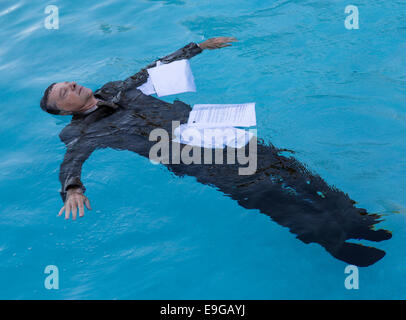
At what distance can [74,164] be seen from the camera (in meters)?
3.59

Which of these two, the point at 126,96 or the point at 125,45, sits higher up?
the point at 125,45

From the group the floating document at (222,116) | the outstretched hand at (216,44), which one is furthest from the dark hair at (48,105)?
the outstretched hand at (216,44)

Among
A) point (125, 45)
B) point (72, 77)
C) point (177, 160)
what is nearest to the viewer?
point (177, 160)

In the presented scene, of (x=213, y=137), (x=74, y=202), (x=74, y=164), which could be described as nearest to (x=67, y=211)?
(x=74, y=202)

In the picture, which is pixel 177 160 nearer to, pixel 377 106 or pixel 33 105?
pixel 377 106

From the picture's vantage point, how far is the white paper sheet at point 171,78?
14.8 feet

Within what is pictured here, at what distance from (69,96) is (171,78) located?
3.53ft

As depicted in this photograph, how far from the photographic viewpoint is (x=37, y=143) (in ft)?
16.0

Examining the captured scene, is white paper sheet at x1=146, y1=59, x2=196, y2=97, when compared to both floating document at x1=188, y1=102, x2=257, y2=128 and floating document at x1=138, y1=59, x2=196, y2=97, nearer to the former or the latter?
floating document at x1=138, y1=59, x2=196, y2=97

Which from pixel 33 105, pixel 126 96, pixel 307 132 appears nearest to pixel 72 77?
pixel 33 105

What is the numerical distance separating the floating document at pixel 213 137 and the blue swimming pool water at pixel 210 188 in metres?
0.52

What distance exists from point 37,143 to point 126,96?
1304mm

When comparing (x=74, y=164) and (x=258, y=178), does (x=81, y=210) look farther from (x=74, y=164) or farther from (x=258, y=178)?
(x=258, y=178)
